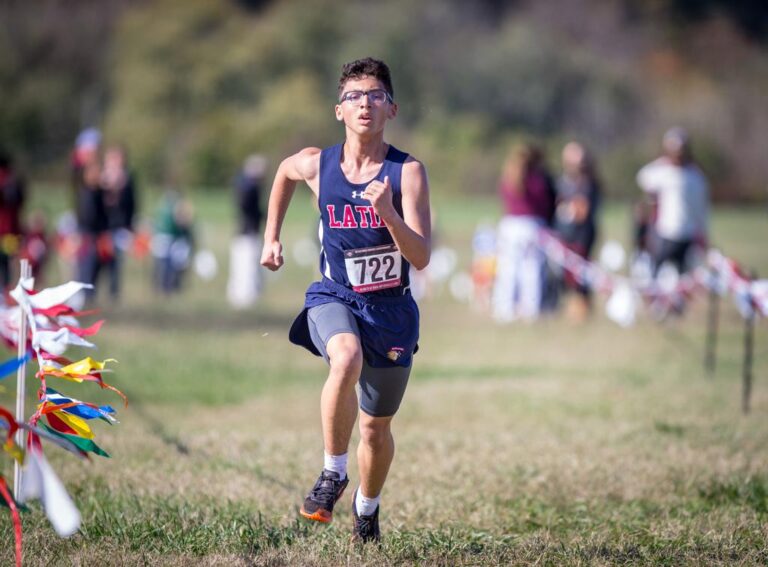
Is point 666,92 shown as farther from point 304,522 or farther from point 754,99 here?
point 304,522

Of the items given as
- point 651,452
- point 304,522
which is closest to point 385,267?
point 304,522

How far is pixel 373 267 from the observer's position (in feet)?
17.0

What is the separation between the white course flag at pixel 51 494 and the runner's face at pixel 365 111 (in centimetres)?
206

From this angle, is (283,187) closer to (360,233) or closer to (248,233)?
(360,233)

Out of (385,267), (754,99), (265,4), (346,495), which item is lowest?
(346,495)

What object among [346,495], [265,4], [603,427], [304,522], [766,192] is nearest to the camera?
[304,522]

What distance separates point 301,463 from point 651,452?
7.52 feet

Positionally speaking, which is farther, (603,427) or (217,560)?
(603,427)

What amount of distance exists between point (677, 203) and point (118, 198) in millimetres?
8462

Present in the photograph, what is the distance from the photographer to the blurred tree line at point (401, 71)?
58.4 m

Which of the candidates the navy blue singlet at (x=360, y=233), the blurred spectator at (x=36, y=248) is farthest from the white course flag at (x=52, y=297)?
the blurred spectator at (x=36, y=248)

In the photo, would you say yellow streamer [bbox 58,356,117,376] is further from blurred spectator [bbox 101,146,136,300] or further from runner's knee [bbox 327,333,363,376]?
blurred spectator [bbox 101,146,136,300]

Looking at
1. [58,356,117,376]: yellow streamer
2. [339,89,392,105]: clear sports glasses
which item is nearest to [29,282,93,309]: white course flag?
[58,356,117,376]: yellow streamer

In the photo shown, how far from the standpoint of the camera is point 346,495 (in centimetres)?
687
